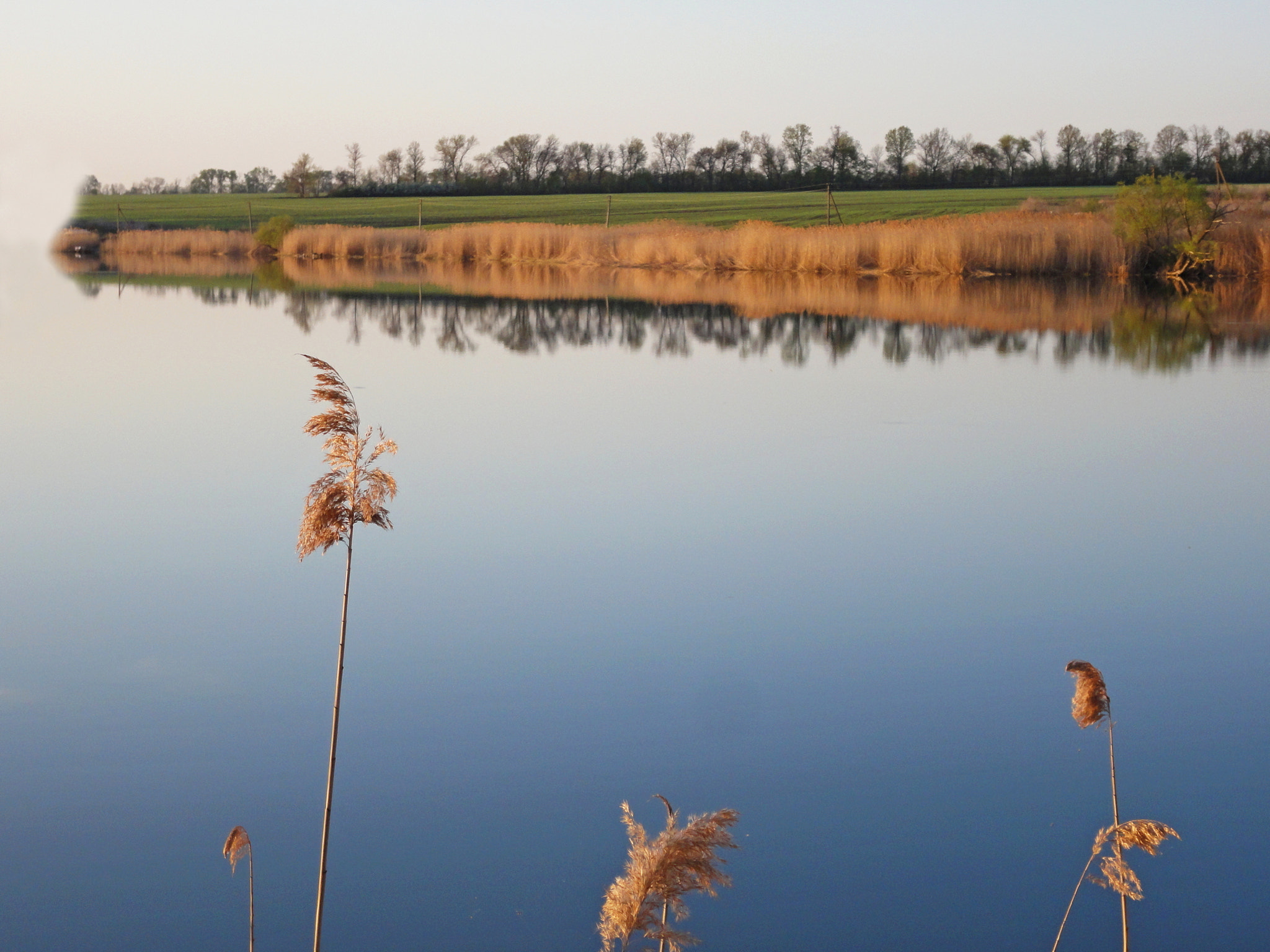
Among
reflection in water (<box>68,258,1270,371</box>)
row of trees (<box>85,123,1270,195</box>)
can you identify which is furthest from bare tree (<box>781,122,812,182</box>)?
reflection in water (<box>68,258,1270,371</box>)

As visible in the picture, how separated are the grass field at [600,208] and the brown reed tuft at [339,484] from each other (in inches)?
1479

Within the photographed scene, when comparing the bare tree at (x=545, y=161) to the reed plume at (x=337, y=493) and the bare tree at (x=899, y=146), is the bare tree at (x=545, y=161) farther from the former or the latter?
the reed plume at (x=337, y=493)

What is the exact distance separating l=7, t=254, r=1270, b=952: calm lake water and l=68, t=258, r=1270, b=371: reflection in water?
472cm

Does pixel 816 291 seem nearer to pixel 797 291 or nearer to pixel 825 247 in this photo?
pixel 797 291

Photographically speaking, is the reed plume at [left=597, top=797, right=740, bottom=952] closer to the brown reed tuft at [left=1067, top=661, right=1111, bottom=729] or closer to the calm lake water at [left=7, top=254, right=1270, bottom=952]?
the brown reed tuft at [left=1067, top=661, right=1111, bottom=729]

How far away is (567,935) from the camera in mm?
3053

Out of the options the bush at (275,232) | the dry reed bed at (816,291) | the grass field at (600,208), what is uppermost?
the grass field at (600,208)

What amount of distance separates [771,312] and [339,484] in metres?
16.2

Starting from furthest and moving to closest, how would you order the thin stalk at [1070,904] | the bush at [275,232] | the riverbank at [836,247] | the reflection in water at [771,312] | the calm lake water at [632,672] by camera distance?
the bush at [275,232] < the riverbank at [836,247] < the reflection in water at [771,312] < the calm lake water at [632,672] < the thin stalk at [1070,904]

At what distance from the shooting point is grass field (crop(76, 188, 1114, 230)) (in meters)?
42.3

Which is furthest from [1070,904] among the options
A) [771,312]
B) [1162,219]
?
[1162,219]

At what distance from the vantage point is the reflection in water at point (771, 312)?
47.4ft

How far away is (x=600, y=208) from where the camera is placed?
47.7m

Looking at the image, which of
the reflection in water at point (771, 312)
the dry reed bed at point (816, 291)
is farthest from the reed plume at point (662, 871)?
the dry reed bed at point (816, 291)
